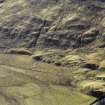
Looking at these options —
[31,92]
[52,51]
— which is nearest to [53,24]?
[52,51]

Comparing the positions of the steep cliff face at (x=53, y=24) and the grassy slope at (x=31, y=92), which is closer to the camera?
the grassy slope at (x=31, y=92)

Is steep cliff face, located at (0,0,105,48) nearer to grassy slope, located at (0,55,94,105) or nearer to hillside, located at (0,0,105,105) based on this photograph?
hillside, located at (0,0,105,105)

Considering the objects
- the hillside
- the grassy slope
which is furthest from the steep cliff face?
the grassy slope

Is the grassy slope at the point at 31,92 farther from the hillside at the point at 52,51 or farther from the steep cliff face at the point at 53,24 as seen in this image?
the steep cliff face at the point at 53,24

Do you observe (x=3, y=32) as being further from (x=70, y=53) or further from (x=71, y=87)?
(x=71, y=87)

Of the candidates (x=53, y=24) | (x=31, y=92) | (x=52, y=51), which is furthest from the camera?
(x=53, y=24)

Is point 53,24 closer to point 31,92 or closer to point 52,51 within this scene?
point 52,51

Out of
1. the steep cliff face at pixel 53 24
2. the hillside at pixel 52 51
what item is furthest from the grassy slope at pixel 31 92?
the steep cliff face at pixel 53 24

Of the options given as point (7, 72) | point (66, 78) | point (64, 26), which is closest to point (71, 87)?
point (66, 78)
